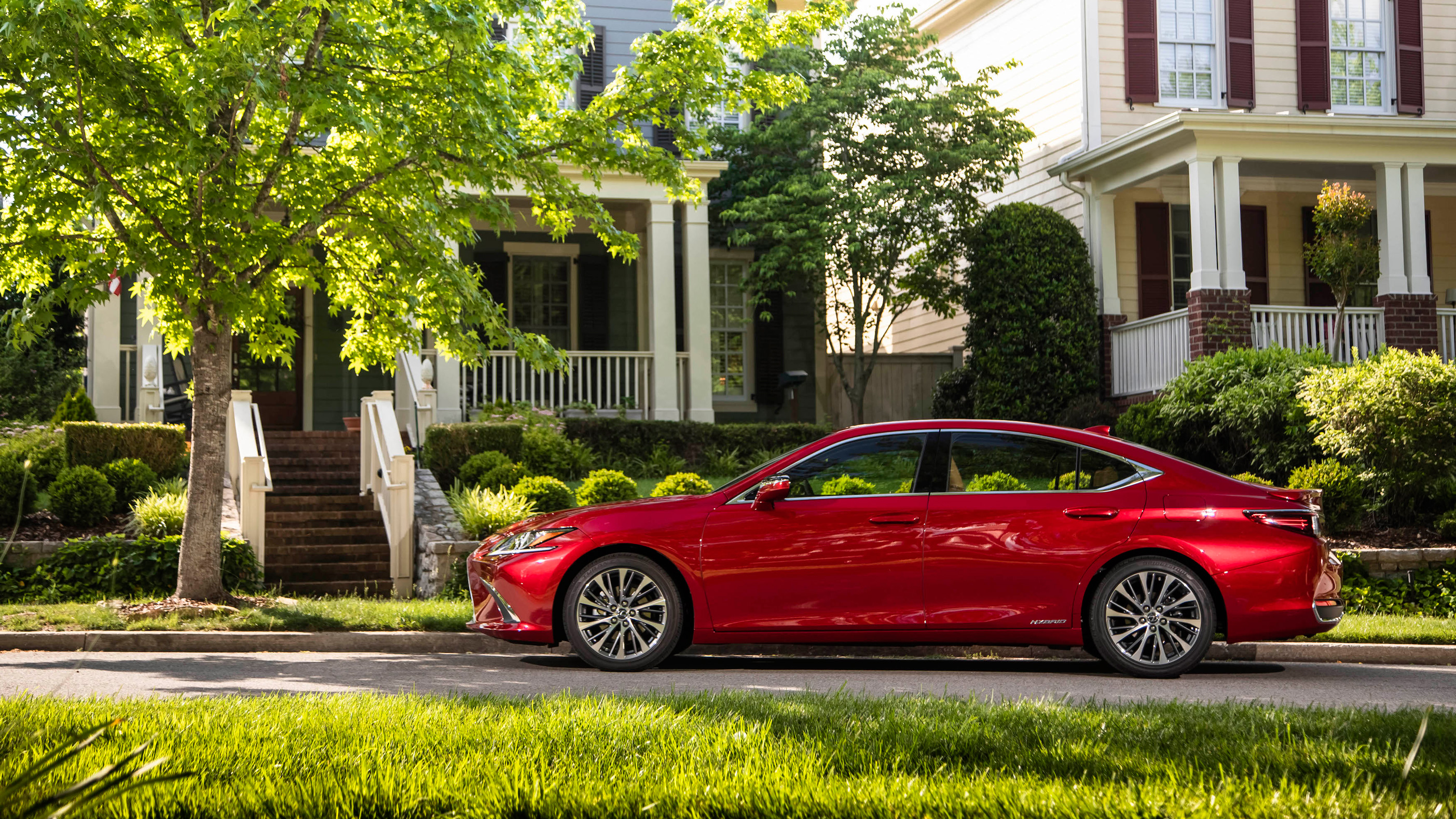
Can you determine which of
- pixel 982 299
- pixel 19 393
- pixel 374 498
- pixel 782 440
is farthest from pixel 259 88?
pixel 19 393

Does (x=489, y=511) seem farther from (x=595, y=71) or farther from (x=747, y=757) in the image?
(x=595, y=71)

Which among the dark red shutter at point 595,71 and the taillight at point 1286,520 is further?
the dark red shutter at point 595,71

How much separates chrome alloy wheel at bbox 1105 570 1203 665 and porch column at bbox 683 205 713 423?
11945mm

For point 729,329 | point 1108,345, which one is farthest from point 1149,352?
point 729,329

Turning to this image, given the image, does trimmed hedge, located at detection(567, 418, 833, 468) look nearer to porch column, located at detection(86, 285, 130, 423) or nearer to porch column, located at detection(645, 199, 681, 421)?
porch column, located at detection(645, 199, 681, 421)

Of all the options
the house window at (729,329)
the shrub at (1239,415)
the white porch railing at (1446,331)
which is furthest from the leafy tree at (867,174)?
the white porch railing at (1446,331)

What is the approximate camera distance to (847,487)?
26.6 feet

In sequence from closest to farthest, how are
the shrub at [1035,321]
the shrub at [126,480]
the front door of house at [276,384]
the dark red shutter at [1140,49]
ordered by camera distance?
1. the shrub at [126,480]
2. the shrub at [1035,321]
3. the dark red shutter at [1140,49]
4. the front door of house at [276,384]

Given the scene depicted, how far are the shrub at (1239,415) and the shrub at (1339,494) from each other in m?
1.02

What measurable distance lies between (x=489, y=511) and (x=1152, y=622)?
23.6ft

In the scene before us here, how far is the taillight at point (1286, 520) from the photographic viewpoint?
7.57 meters

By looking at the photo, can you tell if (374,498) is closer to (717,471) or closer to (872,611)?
(717,471)

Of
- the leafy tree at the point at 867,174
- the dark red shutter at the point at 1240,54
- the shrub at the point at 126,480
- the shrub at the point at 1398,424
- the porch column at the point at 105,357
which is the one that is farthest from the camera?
the dark red shutter at the point at 1240,54

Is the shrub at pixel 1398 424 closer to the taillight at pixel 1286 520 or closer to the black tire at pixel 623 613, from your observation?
the taillight at pixel 1286 520
